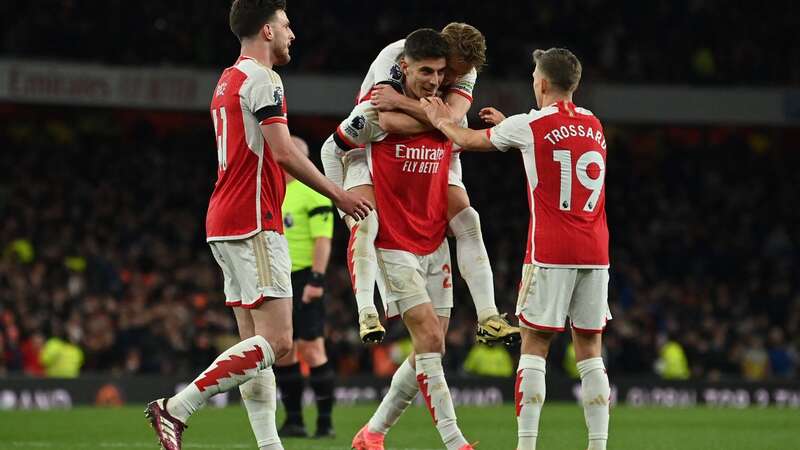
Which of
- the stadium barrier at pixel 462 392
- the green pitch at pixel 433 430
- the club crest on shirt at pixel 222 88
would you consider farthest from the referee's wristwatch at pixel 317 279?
the stadium barrier at pixel 462 392

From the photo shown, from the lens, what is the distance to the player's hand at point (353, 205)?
22.4 feet

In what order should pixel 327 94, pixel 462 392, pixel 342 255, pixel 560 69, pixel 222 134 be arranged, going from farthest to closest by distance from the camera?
pixel 327 94
pixel 342 255
pixel 462 392
pixel 560 69
pixel 222 134

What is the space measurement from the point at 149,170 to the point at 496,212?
22.4 feet

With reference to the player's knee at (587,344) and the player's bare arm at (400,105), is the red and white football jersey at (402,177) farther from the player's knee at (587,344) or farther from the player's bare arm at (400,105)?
the player's knee at (587,344)

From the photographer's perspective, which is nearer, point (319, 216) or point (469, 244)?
point (469, 244)

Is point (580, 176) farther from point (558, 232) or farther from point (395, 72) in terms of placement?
point (395, 72)

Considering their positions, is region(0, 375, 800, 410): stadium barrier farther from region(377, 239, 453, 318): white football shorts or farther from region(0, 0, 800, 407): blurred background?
region(377, 239, 453, 318): white football shorts

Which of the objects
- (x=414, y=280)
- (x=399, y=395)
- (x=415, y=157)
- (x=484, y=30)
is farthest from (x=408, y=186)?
(x=484, y=30)

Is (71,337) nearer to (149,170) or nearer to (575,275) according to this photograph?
(149,170)

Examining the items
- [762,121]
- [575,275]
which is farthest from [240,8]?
[762,121]

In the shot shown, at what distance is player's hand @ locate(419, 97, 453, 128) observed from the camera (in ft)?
24.5

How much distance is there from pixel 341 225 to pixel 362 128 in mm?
17277

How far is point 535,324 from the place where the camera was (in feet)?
24.2

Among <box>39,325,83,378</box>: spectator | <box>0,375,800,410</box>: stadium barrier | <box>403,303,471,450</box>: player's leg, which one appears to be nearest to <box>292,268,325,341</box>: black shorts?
<box>403,303,471,450</box>: player's leg
